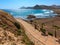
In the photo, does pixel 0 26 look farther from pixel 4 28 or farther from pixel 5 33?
pixel 5 33

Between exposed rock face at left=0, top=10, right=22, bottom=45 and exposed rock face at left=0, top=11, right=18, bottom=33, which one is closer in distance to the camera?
exposed rock face at left=0, top=10, right=22, bottom=45

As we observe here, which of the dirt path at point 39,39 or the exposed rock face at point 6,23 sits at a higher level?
the exposed rock face at point 6,23

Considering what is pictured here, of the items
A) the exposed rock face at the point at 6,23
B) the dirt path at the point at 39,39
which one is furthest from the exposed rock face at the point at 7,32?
the dirt path at the point at 39,39

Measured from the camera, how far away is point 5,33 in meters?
11.3

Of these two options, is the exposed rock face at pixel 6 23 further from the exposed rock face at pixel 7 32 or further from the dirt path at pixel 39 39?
the dirt path at pixel 39 39

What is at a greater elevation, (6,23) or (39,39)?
(6,23)

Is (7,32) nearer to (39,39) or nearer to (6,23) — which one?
(6,23)

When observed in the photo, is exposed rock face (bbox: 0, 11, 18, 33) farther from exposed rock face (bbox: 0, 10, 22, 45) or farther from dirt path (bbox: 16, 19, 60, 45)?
dirt path (bbox: 16, 19, 60, 45)

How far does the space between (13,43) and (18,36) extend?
1.53 m

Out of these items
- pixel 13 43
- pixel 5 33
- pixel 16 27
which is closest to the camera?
pixel 13 43

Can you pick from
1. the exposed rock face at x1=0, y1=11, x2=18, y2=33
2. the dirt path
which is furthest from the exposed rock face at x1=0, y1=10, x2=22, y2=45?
the dirt path

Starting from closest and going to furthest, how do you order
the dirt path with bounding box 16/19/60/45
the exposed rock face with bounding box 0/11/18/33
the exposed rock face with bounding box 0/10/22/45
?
the exposed rock face with bounding box 0/10/22/45, the exposed rock face with bounding box 0/11/18/33, the dirt path with bounding box 16/19/60/45

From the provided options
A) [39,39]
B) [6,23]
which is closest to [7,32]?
[6,23]

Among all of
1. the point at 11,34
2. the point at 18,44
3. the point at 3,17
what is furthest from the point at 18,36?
the point at 3,17
